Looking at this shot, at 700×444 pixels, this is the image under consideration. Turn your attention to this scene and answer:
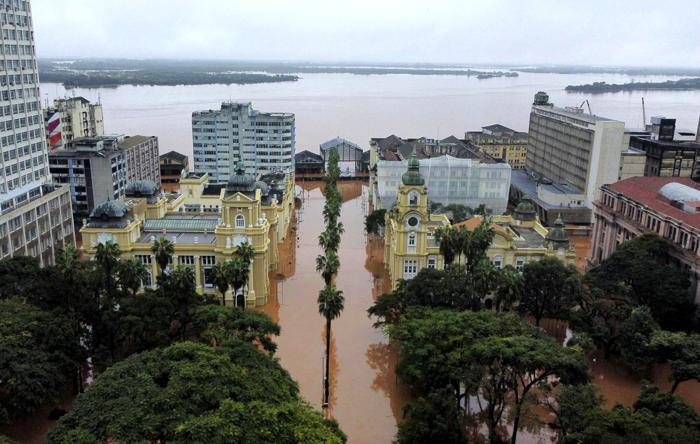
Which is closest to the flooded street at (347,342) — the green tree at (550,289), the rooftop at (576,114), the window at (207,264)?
the window at (207,264)

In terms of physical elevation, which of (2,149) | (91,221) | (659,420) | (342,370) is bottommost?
(342,370)

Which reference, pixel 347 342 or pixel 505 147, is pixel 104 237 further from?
pixel 505 147

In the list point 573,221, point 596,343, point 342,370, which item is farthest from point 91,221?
point 573,221

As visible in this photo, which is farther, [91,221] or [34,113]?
[34,113]

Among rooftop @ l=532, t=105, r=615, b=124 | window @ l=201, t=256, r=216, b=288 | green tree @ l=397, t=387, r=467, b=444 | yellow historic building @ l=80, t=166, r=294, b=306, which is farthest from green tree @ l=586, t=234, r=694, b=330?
rooftop @ l=532, t=105, r=615, b=124

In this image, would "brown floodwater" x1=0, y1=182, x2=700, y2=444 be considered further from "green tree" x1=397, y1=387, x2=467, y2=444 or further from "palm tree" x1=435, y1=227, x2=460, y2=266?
"palm tree" x1=435, y1=227, x2=460, y2=266

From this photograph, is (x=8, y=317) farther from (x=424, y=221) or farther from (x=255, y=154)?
(x=255, y=154)
